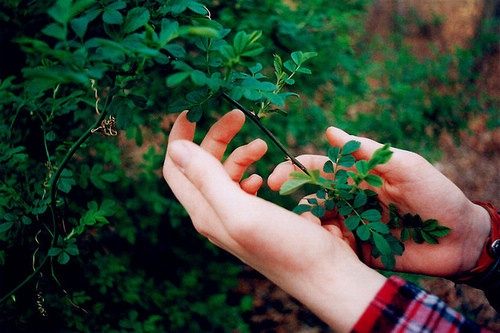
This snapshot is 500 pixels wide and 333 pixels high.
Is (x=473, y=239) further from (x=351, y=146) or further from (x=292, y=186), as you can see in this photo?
(x=292, y=186)

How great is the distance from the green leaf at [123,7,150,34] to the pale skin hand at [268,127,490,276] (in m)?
0.84

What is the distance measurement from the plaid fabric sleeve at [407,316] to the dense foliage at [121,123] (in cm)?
76

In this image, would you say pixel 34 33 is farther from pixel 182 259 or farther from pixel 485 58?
pixel 485 58

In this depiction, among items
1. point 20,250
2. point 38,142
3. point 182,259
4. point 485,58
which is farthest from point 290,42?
point 485,58

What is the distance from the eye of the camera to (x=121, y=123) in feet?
3.28

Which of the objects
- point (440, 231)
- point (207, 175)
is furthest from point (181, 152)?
point (440, 231)

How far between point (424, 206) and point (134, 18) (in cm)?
139

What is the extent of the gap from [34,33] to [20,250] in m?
1.05

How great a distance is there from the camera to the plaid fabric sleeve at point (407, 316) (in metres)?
1.06

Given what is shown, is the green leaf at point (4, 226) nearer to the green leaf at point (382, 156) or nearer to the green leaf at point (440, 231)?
the green leaf at point (382, 156)

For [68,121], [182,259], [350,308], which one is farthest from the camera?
[182,259]

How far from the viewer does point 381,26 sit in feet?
25.5

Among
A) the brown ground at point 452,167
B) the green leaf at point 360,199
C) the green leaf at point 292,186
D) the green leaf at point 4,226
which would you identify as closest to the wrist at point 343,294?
the green leaf at point 360,199

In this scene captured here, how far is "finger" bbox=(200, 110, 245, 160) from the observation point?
136 cm
